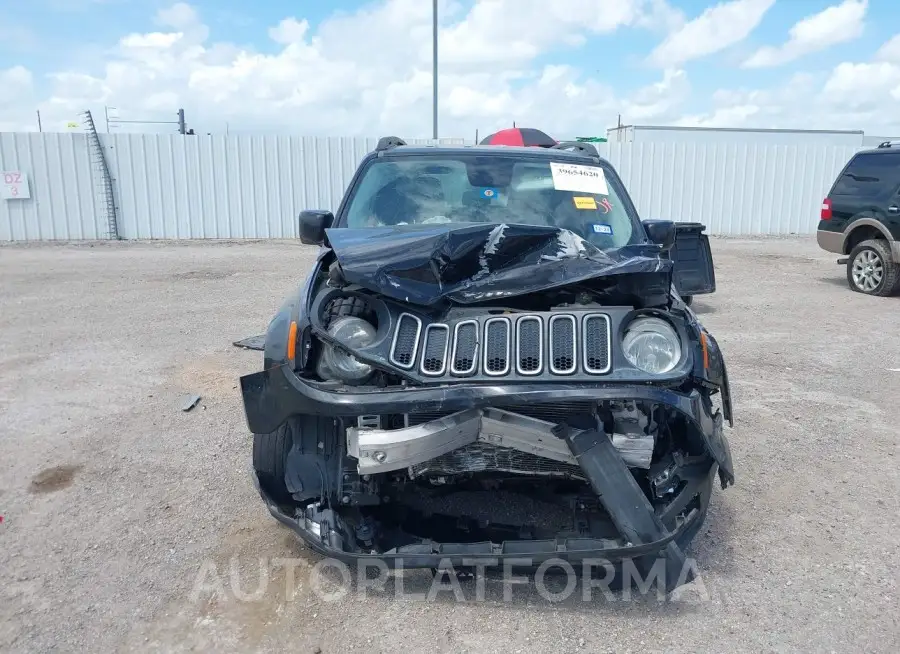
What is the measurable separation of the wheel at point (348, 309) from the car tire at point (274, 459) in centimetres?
50

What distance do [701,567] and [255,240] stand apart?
1538 cm

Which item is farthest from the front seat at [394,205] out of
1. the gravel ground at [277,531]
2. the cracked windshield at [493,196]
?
the gravel ground at [277,531]

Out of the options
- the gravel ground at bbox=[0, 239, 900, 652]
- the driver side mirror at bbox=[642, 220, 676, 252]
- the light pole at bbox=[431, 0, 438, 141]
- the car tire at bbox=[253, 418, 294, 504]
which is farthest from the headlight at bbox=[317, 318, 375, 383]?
the light pole at bbox=[431, 0, 438, 141]

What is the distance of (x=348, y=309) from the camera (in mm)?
2973

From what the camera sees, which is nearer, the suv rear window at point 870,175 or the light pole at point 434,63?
the suv rear window at point 870,175

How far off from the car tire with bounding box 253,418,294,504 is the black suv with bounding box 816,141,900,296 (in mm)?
9387

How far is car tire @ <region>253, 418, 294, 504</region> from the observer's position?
2.98m

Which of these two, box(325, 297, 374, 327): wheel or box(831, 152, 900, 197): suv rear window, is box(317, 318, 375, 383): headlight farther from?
A: box(831, 152, 900, 197): suv rear window

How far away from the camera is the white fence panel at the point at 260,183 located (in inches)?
637

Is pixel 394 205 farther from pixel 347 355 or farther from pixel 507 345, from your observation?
pixel 507 345

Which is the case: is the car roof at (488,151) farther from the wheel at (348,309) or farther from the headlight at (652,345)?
the headlight at (652,345)

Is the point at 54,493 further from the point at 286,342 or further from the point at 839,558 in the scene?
the point at 839,558

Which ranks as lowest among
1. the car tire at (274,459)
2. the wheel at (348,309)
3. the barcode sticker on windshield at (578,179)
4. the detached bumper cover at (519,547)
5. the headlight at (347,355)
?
the detached bumper cover at (519,547)

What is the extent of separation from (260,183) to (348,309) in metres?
15.1
